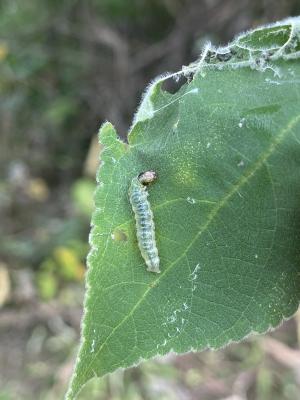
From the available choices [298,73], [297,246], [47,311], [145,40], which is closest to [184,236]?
[297,246]

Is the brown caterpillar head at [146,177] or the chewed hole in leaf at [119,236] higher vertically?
the brown caterpillar head at [146,177]

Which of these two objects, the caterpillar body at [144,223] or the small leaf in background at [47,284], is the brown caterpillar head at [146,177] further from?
the small leaf in background at [47,284]

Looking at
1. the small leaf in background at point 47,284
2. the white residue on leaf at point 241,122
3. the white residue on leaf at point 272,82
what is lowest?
the small leaf in background at point 47,284

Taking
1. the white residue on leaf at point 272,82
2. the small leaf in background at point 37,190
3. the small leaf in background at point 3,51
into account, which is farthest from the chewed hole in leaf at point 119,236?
the small leaf in background at point 37,190

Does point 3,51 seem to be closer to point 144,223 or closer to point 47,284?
point 47,284

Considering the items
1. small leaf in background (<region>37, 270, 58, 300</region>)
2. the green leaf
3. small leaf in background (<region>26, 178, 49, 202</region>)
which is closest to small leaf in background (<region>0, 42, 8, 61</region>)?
small leaf in background (<region>26, 178, 49, 202</region>)

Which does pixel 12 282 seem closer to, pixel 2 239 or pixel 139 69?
pixel 2 239
